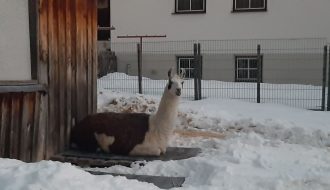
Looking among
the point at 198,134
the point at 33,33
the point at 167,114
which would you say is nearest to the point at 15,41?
the point at 33,33

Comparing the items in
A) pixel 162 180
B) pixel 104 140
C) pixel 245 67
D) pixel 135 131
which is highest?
pixel 245 67

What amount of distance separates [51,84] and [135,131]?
4.88 feet

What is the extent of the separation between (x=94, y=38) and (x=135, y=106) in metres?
4.03

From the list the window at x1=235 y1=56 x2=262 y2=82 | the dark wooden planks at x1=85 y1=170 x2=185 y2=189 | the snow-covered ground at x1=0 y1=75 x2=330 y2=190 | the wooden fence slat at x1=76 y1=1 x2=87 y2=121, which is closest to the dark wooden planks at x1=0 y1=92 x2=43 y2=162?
the snow-covered ground at x1=0 y1=75 x2=330 y2=190

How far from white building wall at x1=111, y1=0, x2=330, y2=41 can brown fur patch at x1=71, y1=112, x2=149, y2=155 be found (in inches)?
541

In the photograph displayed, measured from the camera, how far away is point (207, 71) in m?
21.8

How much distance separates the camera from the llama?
846 centimetres

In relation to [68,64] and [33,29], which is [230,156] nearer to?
[68,64]

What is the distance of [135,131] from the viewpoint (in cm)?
854

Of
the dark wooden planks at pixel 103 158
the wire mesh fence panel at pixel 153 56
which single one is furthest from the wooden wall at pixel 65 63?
the wire mesh fence panel at pixel 153 56

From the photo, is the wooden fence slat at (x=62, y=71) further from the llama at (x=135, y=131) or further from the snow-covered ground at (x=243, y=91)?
the snow-covered ground at (x=243, y=91)

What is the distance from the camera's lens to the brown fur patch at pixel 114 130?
27.9 ft

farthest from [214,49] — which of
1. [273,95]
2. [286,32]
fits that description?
[273,95]

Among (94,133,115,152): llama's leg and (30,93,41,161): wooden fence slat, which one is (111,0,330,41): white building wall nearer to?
(94,133,115,152): llama's leg
